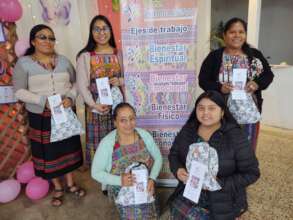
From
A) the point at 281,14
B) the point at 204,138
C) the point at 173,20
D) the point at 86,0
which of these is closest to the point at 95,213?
the point at 204,138

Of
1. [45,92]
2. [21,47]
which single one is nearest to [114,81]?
[45,92]

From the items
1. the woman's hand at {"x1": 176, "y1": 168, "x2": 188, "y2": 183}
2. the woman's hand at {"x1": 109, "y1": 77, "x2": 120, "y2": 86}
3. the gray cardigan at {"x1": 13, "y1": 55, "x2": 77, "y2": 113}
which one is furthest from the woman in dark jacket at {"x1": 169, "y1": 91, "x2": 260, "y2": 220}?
the gray cardigan at {"x1": 13, "y1": 55, "x2": 77, "y2": 113}

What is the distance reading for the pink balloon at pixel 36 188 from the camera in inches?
80.4

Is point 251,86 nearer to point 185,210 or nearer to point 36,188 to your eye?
point 185,210

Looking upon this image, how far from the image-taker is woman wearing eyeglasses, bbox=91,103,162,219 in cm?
157

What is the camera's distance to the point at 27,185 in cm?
211

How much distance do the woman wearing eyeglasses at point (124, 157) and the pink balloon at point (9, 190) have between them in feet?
2.94

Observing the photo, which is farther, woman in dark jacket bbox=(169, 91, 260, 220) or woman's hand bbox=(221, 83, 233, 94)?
woman's hand bbox=(221, 83, 233, 94)

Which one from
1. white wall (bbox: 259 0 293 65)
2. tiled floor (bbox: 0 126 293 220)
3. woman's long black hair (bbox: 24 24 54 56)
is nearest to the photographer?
woman's long black hair (bbox: 24 24 54 56)

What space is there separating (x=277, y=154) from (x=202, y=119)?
1777 millimetres

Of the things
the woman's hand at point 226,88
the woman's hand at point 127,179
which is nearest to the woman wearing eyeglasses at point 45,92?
the woman's hand at point 127,179

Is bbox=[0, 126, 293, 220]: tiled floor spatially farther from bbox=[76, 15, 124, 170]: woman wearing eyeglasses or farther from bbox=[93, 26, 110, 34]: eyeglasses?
bbox=[93, 26, 110, 34]: eyeglasses

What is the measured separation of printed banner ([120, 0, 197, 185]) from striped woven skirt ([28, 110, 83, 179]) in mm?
612

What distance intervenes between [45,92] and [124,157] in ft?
Answer: 2.48
